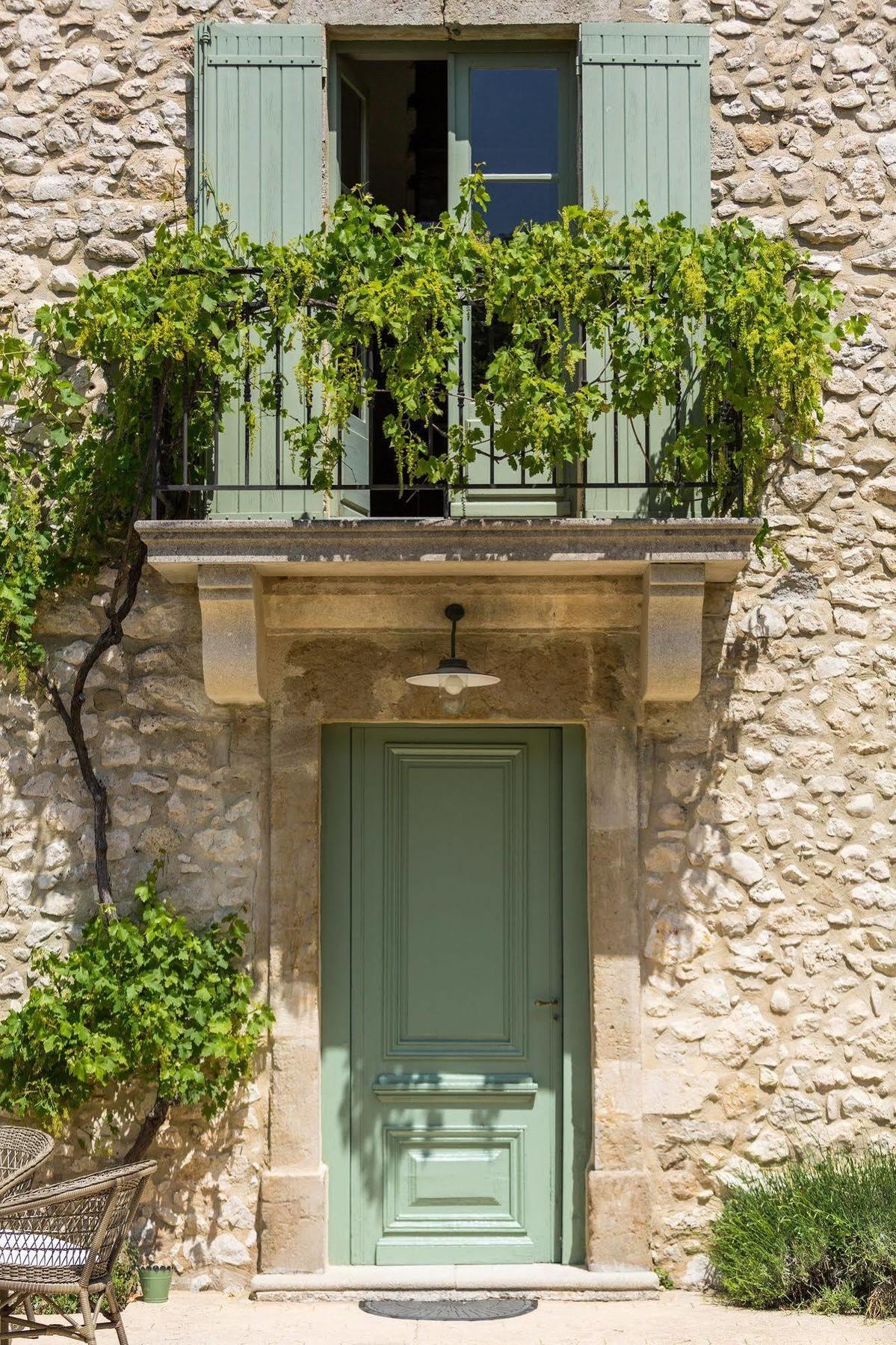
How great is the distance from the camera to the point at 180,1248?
571 cm

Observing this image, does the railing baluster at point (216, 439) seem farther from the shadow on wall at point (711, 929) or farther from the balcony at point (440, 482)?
the shadow on wall at point (711, 929)

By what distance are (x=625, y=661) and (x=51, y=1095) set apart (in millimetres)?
→ 2732

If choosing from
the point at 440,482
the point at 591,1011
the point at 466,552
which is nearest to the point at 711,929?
the point at 591,1011

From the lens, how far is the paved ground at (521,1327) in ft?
16.6

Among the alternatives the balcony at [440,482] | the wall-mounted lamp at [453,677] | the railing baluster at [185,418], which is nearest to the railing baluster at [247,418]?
the balcony at [440,482]

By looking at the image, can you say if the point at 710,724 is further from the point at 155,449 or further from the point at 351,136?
the point at 351,136

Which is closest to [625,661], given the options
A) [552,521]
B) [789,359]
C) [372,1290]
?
[552,521]

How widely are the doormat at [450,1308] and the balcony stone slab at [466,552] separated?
2.41 m

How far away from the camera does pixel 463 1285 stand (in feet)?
18.5

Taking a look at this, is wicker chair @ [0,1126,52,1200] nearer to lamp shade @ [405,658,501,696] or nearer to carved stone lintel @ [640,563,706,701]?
lamp shade @ [405,658,501,696]

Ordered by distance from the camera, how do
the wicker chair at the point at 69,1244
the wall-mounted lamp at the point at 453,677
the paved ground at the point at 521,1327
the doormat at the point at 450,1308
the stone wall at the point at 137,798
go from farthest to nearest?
the stone wall at the point at 137,798 < the wall-mounted lamp at the point at 453,677 < the doormat at the point at 450,1308 < the paved ground at the point at 521,1327 < the wicker chair at the point at 69,1244

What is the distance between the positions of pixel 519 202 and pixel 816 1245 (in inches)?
165

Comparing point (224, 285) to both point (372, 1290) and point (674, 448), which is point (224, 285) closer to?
point (674, 448)

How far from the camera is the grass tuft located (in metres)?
5.25
